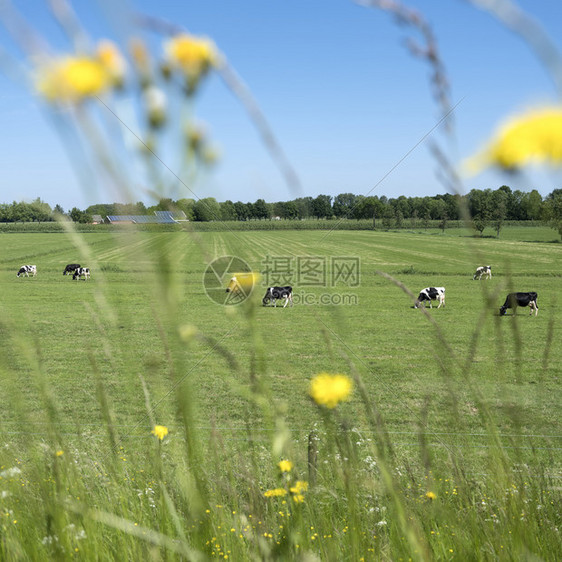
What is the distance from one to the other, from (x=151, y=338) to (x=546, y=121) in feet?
28.1

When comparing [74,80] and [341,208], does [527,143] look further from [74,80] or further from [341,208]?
[341,208]

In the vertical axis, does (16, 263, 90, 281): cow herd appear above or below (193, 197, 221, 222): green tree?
below

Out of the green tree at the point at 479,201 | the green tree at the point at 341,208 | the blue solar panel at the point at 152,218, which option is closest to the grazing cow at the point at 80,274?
the green tree at the point at 341,208

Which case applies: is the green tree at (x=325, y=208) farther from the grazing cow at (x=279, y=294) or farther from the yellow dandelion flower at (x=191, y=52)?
the grazing cow at (x=279, y=294)

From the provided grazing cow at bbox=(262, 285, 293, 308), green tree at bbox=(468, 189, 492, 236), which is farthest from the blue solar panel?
grazing cow at bbox=(262, 285, 293, 308)

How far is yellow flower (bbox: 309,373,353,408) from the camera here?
2.18ft

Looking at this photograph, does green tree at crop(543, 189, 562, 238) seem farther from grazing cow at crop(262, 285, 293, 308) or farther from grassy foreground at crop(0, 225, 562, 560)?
grazing cow at crop(262, 285, 293, 308)

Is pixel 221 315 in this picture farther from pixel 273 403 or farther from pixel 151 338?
pixel 273 403

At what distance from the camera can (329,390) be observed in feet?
2.23

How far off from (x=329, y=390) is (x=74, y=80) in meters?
0.47

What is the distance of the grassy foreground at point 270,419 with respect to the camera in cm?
64

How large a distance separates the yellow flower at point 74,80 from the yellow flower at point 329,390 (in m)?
0.45

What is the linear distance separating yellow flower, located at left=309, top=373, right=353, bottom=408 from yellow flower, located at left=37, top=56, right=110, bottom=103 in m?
0.45

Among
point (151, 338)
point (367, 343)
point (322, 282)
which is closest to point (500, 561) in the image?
point (367, 343)
